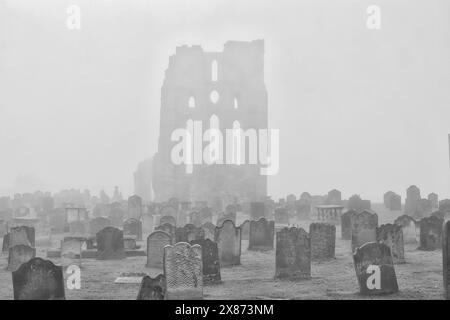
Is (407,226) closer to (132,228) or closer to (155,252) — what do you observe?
(155,252)

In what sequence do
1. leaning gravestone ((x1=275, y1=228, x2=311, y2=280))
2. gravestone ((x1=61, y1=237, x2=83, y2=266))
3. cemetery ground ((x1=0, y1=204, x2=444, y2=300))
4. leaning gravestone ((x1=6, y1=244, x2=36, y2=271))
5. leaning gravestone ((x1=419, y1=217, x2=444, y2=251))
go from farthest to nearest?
leaning gravestone ((x1=419, y1=217, x2=444, y2=251)), gravestone ((x1=61, y1=237, x2=83, y2=266)), leaning gravestone ((x1=6, y1=244, x2=36, y2=271)), leaning gravestone ((x1=275, y1=228, x2=311, y2=280)), cemetery ground ((x1=0, y1=204, x2=444, y2=300))

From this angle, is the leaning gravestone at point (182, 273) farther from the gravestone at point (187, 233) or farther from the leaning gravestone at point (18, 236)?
the leaning gravestone at point (18, 236)

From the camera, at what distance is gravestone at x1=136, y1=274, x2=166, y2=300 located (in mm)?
6520

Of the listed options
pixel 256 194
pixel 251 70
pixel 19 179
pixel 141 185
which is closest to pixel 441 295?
pixel 256 194

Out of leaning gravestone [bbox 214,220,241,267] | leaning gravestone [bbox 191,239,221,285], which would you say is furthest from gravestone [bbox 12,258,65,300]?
leaning gravestone [bbox 214,220,241,267]

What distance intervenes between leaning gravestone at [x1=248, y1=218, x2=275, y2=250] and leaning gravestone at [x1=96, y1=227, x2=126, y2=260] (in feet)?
11.3

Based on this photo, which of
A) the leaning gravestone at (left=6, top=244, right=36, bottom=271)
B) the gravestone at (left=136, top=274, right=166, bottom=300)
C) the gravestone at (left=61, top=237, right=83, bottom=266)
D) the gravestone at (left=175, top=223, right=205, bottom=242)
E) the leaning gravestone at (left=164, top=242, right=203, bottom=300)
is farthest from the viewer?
the gravestone at (left=175, top=223, right=205, bottom=242)

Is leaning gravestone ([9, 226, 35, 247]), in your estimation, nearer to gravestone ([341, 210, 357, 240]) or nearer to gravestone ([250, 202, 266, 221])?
gravestone ([341, 210, 357, 240])

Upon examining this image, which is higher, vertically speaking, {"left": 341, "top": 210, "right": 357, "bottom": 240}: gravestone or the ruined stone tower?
the ruined stone tower

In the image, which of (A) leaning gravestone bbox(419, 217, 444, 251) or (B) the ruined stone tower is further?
(B) the ruined stone tower

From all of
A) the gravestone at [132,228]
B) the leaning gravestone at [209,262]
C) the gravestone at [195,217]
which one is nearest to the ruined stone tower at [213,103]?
the gravestone at [195,217]

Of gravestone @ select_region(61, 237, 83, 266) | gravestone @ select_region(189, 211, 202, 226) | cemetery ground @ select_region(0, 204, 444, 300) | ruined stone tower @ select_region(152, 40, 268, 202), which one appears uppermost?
ruined stone tower @ select_region(152, 40, 268, 202)

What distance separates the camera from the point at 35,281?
Result: 738 centimetres
